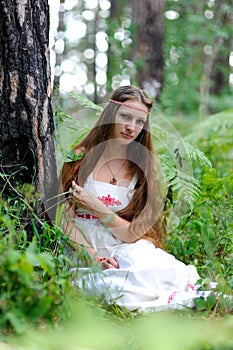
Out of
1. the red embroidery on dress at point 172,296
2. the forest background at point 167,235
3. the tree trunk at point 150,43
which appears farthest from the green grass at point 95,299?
the tree trunk at point 150,43

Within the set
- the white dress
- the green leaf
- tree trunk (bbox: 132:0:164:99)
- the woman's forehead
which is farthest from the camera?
tree trunk (bbox: 132:0:164:99)

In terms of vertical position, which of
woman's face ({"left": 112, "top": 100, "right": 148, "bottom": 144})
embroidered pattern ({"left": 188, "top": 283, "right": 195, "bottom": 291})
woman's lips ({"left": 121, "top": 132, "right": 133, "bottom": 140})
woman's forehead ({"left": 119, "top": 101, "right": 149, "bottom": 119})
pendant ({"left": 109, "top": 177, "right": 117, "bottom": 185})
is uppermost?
woman's forehead ({"left": 119, "top": 101, "right": 149, "bottom": 119})

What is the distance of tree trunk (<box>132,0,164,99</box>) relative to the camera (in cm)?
895

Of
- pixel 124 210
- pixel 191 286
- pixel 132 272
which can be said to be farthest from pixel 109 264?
pixel 191 286

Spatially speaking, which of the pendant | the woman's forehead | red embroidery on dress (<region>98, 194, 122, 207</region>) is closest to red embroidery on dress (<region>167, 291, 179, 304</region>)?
red embroidery on dress (<region>98, 194, 122, 207</region>)

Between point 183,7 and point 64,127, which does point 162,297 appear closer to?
point 64,127

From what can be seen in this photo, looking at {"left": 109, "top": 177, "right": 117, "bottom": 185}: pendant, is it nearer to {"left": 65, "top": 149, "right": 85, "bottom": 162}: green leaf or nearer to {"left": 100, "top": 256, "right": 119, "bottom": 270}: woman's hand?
{"left": 65, "top": 149, "right": 85, "bottom": 162}: green leaf

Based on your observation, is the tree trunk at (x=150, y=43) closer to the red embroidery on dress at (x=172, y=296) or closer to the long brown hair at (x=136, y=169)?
the long brown hair at (x=136, y=169)

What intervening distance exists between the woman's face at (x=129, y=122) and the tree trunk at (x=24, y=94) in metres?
0.48

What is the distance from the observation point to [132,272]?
325cm

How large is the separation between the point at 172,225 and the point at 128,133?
3.56 ft

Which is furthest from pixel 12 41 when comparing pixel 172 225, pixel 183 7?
pixel 183 7

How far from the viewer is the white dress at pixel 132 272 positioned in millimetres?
3018

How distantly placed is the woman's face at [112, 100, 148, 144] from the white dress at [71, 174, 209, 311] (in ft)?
1.02
